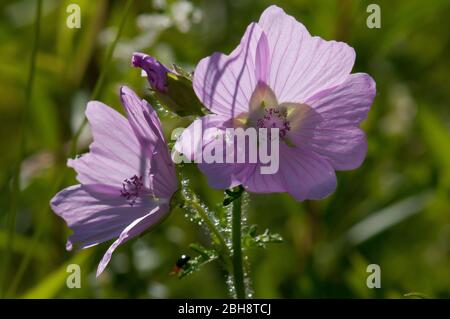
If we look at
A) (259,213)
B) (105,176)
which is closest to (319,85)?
(105,176)

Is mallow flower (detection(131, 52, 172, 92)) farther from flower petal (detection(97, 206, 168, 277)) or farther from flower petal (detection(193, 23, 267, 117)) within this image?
flower petal (detection(97, 206, 168, 277))

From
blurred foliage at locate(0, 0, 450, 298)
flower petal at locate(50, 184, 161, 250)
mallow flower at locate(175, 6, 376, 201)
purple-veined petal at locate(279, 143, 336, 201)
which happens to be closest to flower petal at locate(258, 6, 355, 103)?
mallow flower at locate(175, 6, 376, 201)

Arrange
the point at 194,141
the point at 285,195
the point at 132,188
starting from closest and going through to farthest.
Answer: the point at 194,141, the point at 132,188, the point at 285,195

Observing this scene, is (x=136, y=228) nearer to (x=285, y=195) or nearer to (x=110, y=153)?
(x=110, y=153)

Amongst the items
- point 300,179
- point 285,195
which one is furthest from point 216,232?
point 285,195

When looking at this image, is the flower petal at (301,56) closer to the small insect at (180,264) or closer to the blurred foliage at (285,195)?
the small insect at (180,264)
